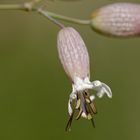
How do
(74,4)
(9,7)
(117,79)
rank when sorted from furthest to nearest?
(74,4) → (117,79) → (9,7)

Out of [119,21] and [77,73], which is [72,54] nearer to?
→ [77,73]

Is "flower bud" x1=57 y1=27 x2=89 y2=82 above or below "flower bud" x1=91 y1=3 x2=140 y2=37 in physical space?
below

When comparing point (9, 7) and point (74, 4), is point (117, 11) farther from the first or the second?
point (74, 4)

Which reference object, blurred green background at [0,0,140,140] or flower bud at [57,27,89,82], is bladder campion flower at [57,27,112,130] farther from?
blurred green background at [0,0,140,140]

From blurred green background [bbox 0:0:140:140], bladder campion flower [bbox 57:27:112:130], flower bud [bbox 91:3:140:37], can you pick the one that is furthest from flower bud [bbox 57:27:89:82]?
blurred green background [bbox 0:0:140:140]

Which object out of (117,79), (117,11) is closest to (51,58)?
(117,79)

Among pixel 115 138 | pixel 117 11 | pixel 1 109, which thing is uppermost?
pixel 117 11
